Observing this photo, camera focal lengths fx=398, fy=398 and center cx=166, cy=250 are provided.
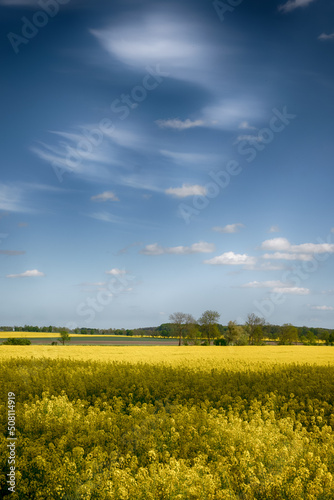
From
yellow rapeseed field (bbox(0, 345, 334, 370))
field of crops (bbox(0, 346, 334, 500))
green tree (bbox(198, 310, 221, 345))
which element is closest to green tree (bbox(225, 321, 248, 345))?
green tree (bbox(198, 310, 221, 345))

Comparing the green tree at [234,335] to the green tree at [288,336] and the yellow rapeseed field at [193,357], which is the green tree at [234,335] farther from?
the yellow rapeseed field at [193,357]

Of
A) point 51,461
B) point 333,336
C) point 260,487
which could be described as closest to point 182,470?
point 260,487

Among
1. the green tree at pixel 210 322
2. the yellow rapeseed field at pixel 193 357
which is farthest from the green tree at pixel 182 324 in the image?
the yellow rapeseed field at pixel 193 357

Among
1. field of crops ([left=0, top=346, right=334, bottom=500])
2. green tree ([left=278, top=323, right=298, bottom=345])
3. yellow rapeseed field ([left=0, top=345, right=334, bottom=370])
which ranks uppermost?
field of crops ([left=0, top=346, right=334, bottom=500])

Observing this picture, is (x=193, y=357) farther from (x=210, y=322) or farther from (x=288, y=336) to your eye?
(x=288, y=336)

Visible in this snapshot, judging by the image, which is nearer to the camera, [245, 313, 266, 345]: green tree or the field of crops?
the field of crops

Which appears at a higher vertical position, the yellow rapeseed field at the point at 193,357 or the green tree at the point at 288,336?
the yellow rapeseed field at the point at 193,357

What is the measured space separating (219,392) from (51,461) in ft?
24.0

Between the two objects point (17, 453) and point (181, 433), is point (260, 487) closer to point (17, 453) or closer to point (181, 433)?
point (181, 433)

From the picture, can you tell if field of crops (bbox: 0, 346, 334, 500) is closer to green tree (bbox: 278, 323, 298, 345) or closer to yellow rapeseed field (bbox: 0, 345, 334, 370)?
yellow rapeseed field (bbox: 0, 345, 334, 370)

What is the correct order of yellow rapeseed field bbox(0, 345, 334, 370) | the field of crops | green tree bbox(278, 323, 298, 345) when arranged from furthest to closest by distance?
1. green tree bbox(278, 323, 298, 345)
2. yellow rapeseed field bbox(0, 345, 334, 370)
3. the field of crops

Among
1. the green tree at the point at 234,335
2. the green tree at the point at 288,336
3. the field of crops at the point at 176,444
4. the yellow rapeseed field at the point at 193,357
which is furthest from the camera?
the green tree at the point at 288,336

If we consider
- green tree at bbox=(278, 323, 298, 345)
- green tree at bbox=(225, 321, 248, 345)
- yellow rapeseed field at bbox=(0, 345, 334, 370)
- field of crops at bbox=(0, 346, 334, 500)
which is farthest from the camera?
green tree at bbox=(278, 323, 298, 345)

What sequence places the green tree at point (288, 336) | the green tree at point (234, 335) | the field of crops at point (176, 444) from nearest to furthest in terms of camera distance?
the field of crops at point (176, 444)
the green tree at point (234, 335)
the green tree at point (288, 336)
